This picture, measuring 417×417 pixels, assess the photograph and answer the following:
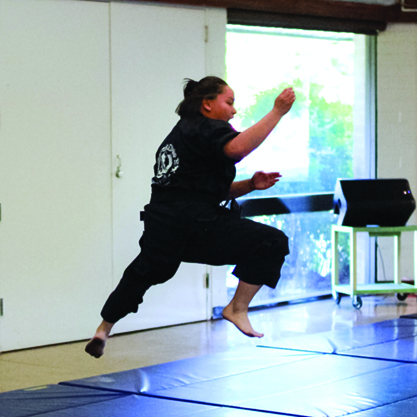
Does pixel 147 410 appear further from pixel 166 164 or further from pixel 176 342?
pixel 176 342

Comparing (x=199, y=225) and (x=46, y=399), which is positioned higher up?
(x=199, y=225)

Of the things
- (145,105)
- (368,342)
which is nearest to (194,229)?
(368,342)

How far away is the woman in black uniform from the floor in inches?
42.0

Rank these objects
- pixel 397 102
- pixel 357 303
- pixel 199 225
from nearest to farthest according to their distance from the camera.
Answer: pixel 199 225 < pixel 357 303 < pixel 397 102

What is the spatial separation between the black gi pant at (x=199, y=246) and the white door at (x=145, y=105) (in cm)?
184

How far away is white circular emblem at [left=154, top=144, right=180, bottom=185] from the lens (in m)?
2.79

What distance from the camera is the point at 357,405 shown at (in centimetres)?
264

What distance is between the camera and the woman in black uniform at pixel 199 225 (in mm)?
2750

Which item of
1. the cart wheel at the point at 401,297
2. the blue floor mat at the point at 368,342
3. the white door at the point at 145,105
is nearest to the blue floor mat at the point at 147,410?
the blue floor mat at the point at 368,342

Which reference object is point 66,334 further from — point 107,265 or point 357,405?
point 357,405

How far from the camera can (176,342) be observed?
14.6 feet

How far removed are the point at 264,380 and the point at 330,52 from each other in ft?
11.8

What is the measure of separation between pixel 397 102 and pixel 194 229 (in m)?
3.74

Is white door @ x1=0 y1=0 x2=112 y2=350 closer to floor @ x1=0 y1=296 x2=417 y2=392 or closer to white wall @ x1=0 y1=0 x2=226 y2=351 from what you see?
white wall @ x1=0 y1=0 x2=226 y2=351
